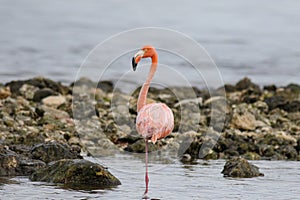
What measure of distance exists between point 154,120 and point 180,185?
3.98 feet

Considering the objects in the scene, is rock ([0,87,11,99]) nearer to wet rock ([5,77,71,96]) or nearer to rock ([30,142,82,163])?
wet rock ([5,77,71,96])

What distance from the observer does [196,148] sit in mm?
16938

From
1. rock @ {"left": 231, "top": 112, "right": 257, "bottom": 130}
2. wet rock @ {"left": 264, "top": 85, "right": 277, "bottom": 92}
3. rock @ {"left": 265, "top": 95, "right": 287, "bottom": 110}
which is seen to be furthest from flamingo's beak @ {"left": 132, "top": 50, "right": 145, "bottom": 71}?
wet rock @ {"left": 264, "top": 85, "right": 277, "bottom": 92}

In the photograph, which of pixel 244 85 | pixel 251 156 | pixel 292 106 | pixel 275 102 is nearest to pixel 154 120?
pixel 251 156

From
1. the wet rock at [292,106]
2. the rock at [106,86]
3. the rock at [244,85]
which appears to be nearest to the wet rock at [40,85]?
the rock at [106,86]

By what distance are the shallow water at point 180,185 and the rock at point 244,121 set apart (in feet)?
15.5

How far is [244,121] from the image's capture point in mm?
20188

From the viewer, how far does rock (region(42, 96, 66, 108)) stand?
2286cm

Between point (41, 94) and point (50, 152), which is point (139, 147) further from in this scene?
point (41, 94)

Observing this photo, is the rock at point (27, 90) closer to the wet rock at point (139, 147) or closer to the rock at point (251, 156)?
the wet rock at point (139, 147)

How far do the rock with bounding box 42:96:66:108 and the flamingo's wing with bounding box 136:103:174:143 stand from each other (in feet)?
35.5

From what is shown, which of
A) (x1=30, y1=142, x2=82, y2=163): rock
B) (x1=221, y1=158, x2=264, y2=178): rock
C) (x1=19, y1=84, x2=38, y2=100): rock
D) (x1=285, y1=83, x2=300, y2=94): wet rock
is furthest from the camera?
(x1=285, y1=83, x2=300, y2=94): wet rock

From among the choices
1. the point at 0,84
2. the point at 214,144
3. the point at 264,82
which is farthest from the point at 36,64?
the point at 214,144

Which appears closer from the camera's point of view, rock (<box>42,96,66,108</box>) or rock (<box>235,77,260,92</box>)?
rock (<box>42,96,66,108</box>)
